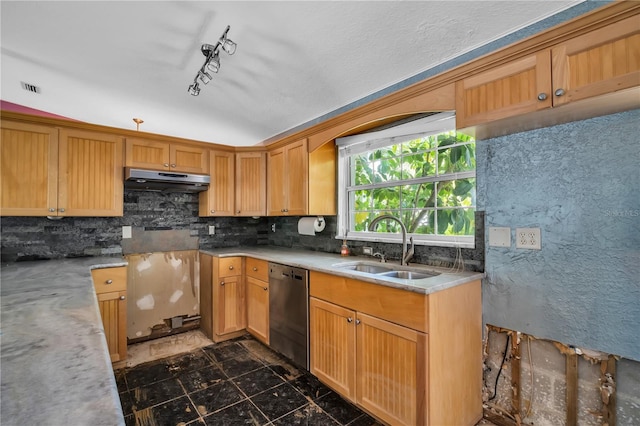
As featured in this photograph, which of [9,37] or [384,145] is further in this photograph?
[384,145]

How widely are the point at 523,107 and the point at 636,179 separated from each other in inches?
24.5

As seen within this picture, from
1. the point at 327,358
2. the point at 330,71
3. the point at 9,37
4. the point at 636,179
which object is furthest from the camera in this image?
the point at 330,71

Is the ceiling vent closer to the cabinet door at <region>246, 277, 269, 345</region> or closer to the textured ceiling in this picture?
the textured ceiling

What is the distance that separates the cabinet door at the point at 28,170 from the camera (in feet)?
7.81

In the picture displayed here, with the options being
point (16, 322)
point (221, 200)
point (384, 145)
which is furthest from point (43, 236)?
point (384, 145)

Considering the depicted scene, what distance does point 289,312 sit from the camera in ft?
8.21

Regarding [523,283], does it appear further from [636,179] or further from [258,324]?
[258,324]

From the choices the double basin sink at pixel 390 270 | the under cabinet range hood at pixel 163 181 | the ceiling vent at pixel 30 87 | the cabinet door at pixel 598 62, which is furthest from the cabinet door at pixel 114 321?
the cabinet door at pixel 598 62

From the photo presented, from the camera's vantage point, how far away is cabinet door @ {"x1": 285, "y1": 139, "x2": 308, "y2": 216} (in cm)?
294

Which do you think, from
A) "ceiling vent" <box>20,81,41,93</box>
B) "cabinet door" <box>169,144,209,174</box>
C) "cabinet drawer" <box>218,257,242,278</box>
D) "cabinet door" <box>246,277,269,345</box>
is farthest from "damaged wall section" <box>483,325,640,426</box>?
"ceiling vent" <box>20,81,41,93</box>

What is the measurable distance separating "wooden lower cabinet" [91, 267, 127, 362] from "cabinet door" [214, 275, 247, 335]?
794 millimetres

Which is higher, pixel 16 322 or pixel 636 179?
pixel 636 179

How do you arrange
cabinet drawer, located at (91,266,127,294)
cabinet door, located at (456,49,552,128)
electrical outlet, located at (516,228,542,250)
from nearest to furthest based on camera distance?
cabinet door, located at (456,49,552,128)
electrical outlet, located at (516,228,542,250)
cabinet drawer, located at (91,266,127,294)

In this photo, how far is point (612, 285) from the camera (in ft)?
4.81
